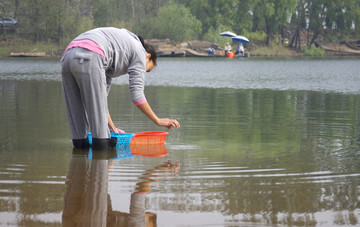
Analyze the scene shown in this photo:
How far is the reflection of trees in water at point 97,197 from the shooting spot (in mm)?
3992

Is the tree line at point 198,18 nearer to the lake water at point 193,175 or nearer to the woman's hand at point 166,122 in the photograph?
the lake water at point 193,175

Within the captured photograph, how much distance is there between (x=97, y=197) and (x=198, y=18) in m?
70.6

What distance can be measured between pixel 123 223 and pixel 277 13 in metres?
67.8

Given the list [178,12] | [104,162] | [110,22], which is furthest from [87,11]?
[104,162]

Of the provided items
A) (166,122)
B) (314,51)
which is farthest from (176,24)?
(166,122)

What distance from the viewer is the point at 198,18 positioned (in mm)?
74188

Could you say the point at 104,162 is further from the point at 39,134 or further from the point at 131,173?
the point at 39,134

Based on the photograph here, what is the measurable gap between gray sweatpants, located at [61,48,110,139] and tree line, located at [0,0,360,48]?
5673 centimetres

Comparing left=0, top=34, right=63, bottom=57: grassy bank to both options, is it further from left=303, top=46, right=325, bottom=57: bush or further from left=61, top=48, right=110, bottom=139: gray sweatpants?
left=61, top=48, right=110, bottom=139: gray sweatpants

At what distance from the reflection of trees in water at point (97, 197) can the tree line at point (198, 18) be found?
189 feet

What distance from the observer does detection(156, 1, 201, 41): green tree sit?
218 ft

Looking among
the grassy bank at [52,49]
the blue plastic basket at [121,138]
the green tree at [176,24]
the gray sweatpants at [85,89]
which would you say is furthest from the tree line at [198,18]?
the gray sweatpants at [85,89]

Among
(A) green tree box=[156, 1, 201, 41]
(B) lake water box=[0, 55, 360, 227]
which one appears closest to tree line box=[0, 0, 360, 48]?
(A) green tree box=[156, 1, 201, 41]

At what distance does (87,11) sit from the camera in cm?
7694
